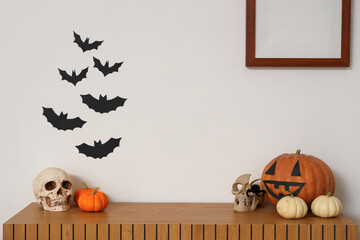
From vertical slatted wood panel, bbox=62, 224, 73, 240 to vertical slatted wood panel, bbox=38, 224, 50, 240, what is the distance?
0.07m

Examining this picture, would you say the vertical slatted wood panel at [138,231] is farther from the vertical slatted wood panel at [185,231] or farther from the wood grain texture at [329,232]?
the wood grain texture at [329,232]

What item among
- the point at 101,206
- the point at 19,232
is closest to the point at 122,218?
the point at 101,206

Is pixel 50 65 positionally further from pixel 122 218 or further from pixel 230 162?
pixel 230 162

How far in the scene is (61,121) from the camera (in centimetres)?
213

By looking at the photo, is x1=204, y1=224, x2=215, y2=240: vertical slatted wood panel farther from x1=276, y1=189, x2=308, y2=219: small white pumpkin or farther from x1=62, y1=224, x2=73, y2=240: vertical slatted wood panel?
x1=62, y1=224, x2=73, y2=240: vertical slatted wood panel

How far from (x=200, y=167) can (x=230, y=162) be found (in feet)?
0.53

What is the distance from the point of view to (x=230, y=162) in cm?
214

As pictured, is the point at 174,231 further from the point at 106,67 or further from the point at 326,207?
the point at 106,67

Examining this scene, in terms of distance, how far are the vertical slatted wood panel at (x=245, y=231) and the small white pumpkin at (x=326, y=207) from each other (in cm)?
35

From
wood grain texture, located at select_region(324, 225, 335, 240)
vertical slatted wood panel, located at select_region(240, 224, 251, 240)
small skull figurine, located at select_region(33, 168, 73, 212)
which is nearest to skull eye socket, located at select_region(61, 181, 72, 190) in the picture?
small skull figurine, located at select_region(33, 168, 73, 212)

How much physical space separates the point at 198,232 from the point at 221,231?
0.32ft

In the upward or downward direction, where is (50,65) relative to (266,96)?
upward

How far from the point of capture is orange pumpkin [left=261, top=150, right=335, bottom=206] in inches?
74.0

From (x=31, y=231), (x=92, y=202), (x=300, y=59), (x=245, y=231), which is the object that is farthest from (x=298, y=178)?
(x=31, y=231)
